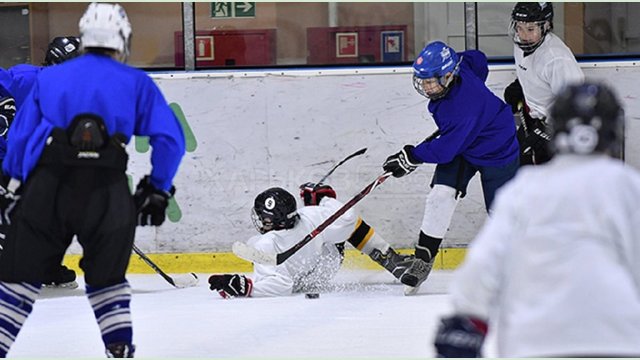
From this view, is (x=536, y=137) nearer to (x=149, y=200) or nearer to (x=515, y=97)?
(x=515, y=97)

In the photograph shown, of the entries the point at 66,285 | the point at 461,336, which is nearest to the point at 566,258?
the point at 461,336

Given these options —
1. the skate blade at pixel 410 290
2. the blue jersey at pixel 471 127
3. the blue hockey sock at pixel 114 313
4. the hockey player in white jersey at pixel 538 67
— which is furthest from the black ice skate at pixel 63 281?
the blue hockey sock at pixel 114 313

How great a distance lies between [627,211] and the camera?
2029mm

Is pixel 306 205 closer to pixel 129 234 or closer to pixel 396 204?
pixel 396 204

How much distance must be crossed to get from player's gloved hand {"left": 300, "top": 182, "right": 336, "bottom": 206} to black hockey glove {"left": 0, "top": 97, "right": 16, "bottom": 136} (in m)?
1.28

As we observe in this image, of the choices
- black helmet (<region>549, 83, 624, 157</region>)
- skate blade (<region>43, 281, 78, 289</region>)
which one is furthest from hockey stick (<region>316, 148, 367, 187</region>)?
black helmet (<region>549, 83, 624, 157</region>)

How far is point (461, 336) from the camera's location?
2021mm

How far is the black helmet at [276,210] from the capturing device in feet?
17.3

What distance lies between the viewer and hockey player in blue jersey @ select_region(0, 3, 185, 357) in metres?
3.27

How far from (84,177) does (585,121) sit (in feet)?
5.21

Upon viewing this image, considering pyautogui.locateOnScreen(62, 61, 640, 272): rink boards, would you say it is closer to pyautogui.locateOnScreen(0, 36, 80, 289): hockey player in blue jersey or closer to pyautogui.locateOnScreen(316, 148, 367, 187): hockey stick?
pyautogui.locateOnScreen(316, 148, 367, 187): hockey stick

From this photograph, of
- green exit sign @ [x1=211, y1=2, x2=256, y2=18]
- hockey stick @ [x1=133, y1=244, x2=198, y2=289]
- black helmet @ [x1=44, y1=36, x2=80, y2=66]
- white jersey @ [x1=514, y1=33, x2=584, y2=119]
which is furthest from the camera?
green exit sign @ [x1=211, y1=2, x2=256, y2=18]

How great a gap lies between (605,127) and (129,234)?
5.14 ft

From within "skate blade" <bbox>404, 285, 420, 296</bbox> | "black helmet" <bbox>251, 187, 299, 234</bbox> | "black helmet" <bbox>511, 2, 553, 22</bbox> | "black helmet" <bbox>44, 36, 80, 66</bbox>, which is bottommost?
"skate blade" <bbox>404, 285, 420, 296</bbox>
